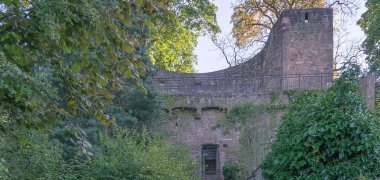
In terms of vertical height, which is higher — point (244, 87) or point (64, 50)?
point (244, 87)

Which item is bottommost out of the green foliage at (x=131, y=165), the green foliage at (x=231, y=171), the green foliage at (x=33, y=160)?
the green foliage at (x=231, y=171)

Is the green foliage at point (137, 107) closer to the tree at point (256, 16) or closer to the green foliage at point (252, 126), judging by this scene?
the green foliage at point (252, 126)

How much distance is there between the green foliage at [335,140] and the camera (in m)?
7.50

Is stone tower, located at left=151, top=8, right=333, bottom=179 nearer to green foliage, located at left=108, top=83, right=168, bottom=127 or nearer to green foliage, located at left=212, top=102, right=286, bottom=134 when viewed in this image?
green foliage, located at left=212, top=102, right=286, bottom=134

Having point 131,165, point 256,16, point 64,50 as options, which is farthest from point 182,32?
point 64,50

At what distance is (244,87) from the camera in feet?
61.0

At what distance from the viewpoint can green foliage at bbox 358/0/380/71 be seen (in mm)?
22016

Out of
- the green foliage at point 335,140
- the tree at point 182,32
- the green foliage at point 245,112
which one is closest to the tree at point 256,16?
the tree at point 182,32

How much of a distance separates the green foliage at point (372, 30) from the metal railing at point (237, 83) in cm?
512

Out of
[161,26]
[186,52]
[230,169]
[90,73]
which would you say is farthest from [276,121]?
[90,73]

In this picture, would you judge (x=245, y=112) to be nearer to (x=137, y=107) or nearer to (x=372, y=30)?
(x=137, y=107)

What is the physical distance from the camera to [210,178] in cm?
1858

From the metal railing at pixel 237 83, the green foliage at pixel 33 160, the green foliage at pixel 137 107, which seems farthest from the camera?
the metal railing at pixel 237 83

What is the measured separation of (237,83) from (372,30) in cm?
708
